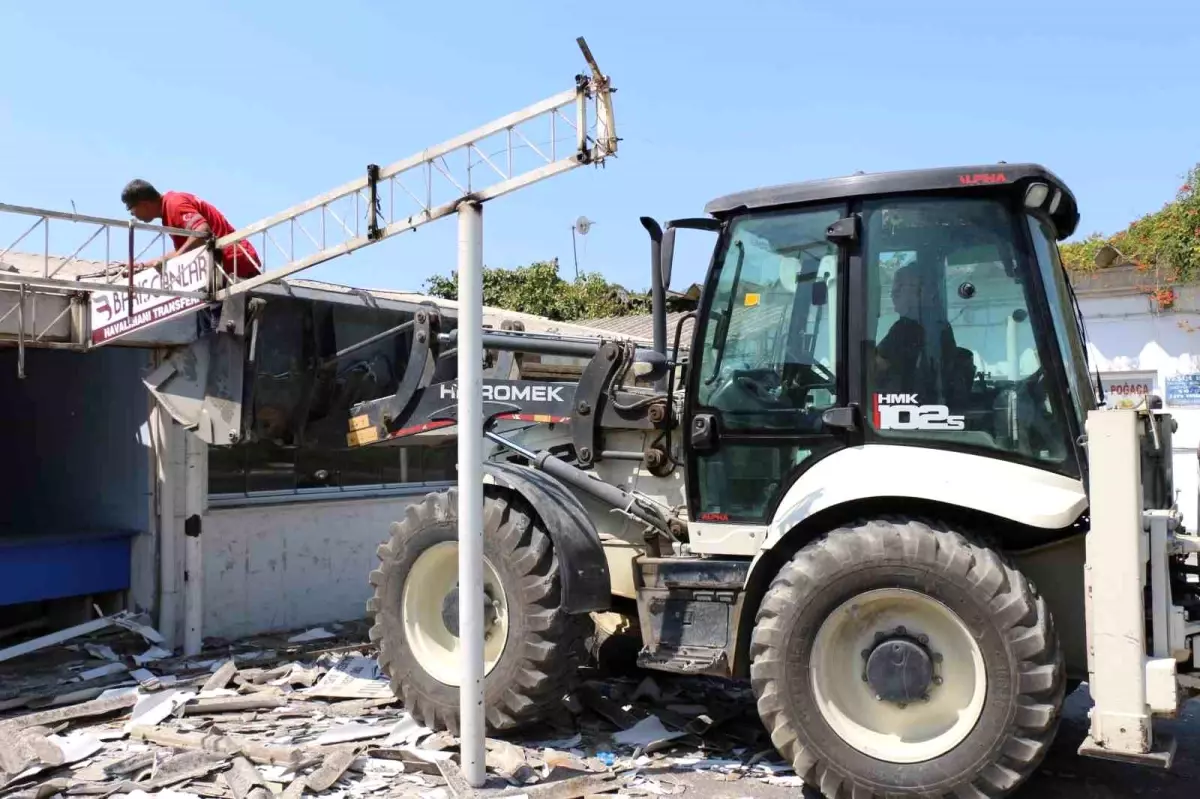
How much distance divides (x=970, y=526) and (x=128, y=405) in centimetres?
754

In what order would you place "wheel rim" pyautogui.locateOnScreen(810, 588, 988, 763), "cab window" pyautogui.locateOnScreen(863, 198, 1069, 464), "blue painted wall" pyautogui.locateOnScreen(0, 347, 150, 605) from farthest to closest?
"blue painted wall" pyautogui.locateOnScreen(0, 347, 150, 605), "cab window" pyautogui.locateOnScreen(863, 198, 1069, 464), "wheel rim" pyautogui.locateOnScreen(810, 588, 988, 763)

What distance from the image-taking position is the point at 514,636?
5918 mm

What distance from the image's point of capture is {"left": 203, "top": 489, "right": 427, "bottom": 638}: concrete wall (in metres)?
9.43

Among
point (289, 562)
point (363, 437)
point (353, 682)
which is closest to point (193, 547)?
point (289, 562)

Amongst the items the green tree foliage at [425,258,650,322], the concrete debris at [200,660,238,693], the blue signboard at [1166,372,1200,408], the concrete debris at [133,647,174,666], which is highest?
the green tree foliage at [425,258,650,322]

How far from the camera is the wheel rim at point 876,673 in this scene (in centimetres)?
468

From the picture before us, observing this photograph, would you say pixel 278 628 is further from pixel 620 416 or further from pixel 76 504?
pixel 620 416

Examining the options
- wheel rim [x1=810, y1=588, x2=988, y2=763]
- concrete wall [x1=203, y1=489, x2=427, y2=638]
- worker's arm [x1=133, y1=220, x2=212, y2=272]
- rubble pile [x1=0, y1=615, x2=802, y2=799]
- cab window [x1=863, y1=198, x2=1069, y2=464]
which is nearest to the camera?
wheel rim [x1=810, y1=588, x2=988, y2=763]

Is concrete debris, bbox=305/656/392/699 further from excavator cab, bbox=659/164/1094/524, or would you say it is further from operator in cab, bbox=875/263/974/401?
operator in cab, bbox=875/263/974/401

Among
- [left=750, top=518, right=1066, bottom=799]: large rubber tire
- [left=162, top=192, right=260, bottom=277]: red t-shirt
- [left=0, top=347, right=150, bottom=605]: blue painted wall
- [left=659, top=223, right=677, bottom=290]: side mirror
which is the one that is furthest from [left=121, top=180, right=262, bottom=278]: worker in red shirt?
[left=750, top=518, right=1066, bottom=799]: large rubber tire

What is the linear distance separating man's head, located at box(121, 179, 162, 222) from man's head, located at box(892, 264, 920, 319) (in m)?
5.50

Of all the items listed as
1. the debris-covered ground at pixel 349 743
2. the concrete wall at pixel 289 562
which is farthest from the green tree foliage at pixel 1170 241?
the concrete wall at pixel 289 562

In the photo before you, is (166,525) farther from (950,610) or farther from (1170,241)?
(1170,241)

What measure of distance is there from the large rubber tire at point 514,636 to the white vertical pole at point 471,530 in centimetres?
60
